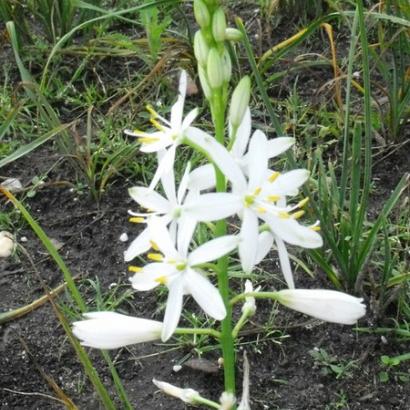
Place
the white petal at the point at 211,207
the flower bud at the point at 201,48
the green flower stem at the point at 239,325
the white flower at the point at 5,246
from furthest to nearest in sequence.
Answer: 1. the white flower at the point at 5,246
2. the green flower stem at the point at 239,325
3. the flower bud at the point at 201,48
4. the white petal at the point at 211,207

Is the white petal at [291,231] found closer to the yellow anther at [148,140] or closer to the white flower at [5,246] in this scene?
the yellow anther at [148,140]

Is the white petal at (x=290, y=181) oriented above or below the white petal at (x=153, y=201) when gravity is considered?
above

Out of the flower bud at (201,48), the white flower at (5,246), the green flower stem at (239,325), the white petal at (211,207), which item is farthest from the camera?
the white flower at (5,246)

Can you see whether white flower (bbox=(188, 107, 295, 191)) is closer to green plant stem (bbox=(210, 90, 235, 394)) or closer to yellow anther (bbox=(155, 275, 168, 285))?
green plant stem (bbox=(210, 90, 235, 394))

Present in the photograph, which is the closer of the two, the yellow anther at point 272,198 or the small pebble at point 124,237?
the yellow anther at point 272,198

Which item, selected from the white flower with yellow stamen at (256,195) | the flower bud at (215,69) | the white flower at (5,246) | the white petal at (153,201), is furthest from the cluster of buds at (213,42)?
the white flower at (5,246)

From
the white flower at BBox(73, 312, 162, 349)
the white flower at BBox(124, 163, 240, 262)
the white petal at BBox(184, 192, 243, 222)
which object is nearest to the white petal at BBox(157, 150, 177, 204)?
the white flower at BBox(124, 163, 240, 262)

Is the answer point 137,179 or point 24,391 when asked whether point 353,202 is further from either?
point 24,391

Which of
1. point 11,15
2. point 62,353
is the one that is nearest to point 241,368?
point 62,353
